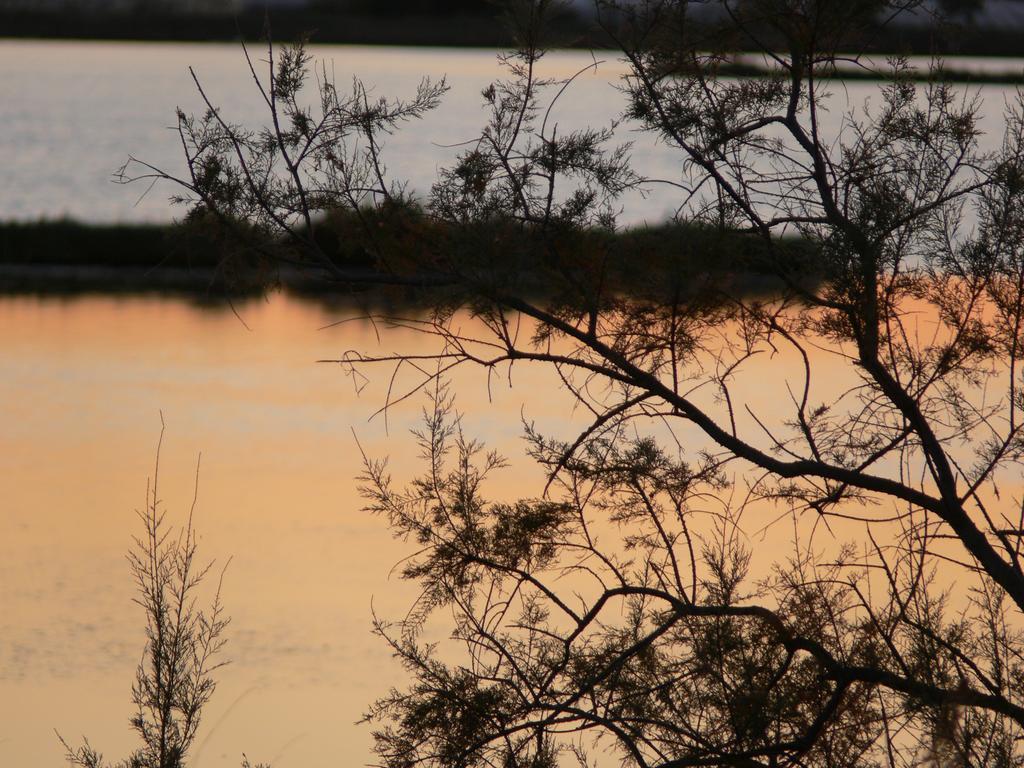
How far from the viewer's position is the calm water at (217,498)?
9.09 meters

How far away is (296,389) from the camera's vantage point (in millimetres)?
17688

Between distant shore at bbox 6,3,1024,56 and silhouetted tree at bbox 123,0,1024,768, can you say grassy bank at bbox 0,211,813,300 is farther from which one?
distant shore at bbox 6,3,1024,56

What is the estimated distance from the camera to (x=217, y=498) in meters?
13.3

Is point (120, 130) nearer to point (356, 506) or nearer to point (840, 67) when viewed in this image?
point (356, 506)

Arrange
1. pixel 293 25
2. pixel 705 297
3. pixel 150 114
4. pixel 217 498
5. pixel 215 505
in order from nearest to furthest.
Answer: pixel 705 297, pixel 215 505, pixel 217 498, pixel 293 25, pixel 150 114

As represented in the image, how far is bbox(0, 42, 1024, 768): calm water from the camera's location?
9.09 metres

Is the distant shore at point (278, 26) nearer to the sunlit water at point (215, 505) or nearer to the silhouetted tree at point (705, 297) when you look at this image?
the sunlit water at point (215, 505)

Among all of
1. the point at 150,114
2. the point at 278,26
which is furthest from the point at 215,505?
the point at 150,114

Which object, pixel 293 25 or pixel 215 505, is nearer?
pixel 215 505

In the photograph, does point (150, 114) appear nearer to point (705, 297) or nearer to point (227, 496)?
point (227, 496)

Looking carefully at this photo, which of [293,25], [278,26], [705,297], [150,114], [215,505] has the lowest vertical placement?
[215,505]

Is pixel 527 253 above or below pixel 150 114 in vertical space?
below

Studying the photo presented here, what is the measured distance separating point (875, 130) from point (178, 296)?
19.1 metres

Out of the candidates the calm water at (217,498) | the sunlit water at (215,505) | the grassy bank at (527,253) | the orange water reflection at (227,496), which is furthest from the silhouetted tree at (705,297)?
the sunlit water at (215,505)
